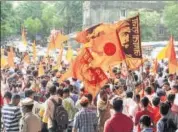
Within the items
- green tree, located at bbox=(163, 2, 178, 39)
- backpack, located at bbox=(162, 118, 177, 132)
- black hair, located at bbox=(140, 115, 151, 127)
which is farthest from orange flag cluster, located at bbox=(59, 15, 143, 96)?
green tree, located at bbox=(163, 2, 178, 39)

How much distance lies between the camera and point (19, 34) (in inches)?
3191

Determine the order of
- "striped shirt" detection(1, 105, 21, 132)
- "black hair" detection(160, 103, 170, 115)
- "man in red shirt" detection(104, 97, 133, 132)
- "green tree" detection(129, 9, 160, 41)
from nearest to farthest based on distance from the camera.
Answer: "man in red shirt" detection(104, 97, 133, 132)
"black hair" detection(160, 103, 170, 115)
"striped shirt" detection(1, 105, 21, 132)
"green tree" detection(129, 9, 160, 41)

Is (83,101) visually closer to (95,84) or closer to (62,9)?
(95,84)

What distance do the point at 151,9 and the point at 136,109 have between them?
56.1 meters

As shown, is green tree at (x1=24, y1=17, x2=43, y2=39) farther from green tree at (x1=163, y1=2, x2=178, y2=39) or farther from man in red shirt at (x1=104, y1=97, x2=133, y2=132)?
man in red shirt at (x1=104, y1=97, x2=133, y2=132)

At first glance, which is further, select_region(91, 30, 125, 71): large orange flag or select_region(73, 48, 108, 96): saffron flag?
select_region(91, 30, 125, 71): large orange flag

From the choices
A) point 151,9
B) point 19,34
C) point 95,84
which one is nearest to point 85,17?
point 151,9

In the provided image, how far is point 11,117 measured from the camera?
29.4 feet

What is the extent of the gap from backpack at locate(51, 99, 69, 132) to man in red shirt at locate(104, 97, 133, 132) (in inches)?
77.9

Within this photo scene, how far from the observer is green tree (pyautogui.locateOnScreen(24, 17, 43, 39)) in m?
78.7

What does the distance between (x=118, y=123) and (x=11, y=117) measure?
211cm

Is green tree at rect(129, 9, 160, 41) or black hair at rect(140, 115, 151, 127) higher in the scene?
green tree at rect(129, 9, 160, 41)

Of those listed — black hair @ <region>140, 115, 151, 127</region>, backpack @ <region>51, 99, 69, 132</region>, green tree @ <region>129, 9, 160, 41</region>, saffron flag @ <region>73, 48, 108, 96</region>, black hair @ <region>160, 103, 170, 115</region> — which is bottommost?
backpack @ <region>51, 99, 69, 132</region>

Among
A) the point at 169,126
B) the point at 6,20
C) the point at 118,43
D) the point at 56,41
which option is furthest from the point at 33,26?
the point at 169,126
